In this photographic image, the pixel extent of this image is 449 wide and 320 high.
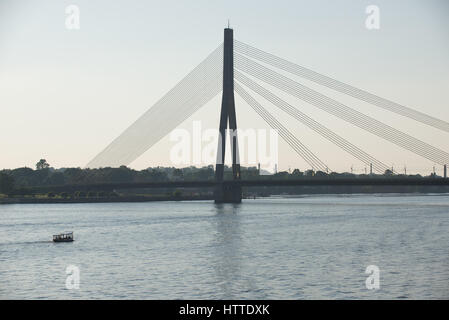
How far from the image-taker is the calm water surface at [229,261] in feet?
97.0

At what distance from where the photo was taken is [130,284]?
31.3 meters

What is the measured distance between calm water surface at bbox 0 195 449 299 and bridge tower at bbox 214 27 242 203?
101ft

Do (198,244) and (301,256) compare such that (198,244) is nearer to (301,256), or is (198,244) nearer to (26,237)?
(301,256)

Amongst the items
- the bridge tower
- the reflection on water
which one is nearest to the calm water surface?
the reflection on water

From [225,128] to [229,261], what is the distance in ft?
199

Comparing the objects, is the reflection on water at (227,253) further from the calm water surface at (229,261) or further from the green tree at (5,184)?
the green tree at (5,184)

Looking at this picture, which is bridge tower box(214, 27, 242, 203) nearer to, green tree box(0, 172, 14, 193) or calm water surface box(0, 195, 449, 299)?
calm water surface box(0, 195, 449, 299)

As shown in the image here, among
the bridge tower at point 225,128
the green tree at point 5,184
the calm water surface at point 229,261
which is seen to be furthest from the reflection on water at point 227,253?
the green tree at point 5,184

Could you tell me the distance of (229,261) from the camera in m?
39.0

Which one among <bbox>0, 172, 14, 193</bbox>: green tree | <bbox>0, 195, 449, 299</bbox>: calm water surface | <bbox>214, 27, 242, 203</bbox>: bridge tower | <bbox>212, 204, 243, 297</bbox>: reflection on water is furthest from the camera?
<bbox>0, 172, 14, 193</bbox>: green tree

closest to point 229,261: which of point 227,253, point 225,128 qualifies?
point 227,253

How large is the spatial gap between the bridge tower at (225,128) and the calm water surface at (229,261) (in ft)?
101

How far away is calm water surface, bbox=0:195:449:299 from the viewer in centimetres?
A: 2956

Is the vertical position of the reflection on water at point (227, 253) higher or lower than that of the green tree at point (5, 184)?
lower
